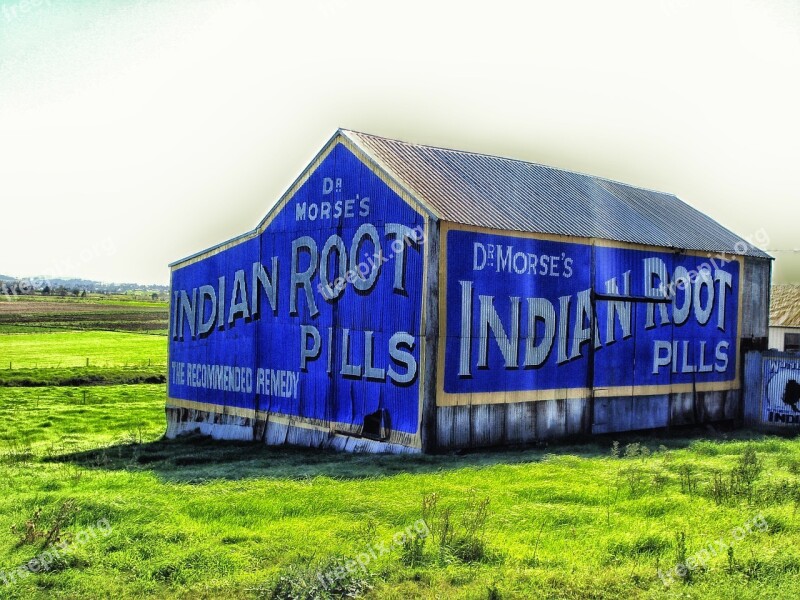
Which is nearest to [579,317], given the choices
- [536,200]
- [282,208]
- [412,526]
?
[536,200]

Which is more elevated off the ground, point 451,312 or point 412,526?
point 451,312

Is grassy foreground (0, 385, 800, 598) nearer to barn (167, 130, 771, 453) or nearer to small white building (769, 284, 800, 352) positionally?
barn (167, 130, 771, 453)

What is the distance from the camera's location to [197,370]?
30609 millimetres

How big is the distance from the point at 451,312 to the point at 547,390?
4458mm

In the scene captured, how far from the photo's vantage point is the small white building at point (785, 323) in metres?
50.5

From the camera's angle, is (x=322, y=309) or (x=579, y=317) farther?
(x=579, y=317)

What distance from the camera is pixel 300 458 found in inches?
891

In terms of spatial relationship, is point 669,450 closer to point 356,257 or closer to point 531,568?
point 356,257

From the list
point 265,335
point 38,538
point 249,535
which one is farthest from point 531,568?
point 265,335

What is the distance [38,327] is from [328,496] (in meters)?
72.7

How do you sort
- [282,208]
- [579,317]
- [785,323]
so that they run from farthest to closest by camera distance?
[785,323] → [282,208] → [579,317]

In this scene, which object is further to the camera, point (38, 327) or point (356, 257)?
point (38, 327)

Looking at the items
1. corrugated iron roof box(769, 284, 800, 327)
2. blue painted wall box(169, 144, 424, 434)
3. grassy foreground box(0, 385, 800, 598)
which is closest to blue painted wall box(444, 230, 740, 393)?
blue painted wall box(169, 144, 424, 434)

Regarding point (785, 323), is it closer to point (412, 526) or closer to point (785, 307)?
point (785, 307)
